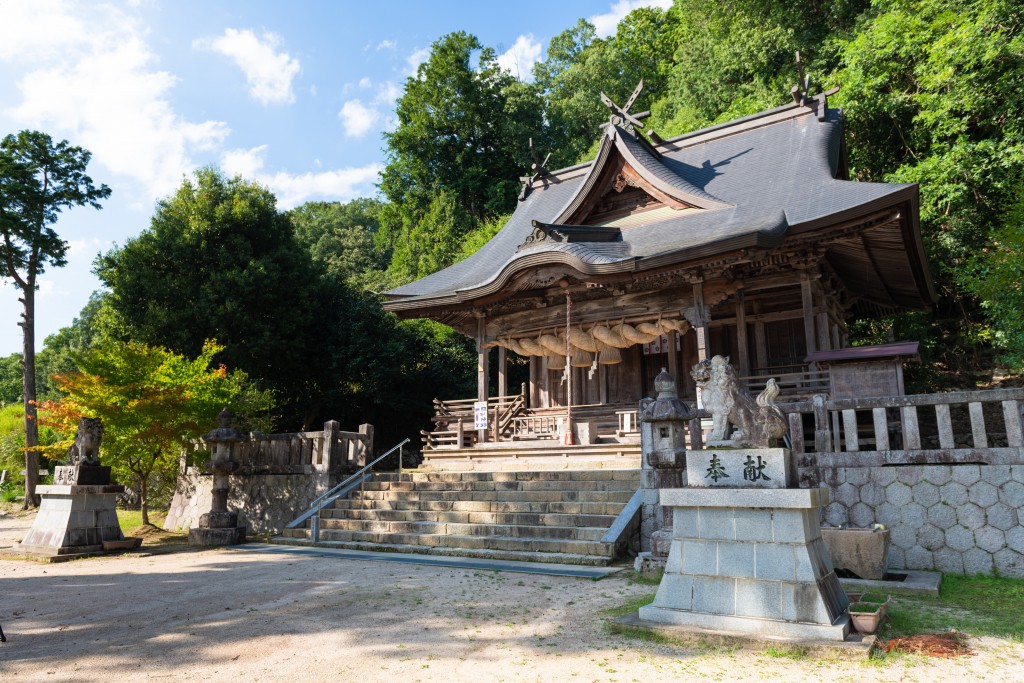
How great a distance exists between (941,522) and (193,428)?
40.6 ft

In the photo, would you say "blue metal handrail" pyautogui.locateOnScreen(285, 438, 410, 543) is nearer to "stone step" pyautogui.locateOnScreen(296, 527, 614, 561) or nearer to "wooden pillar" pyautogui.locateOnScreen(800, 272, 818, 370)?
"stone step" pyautogui.locateOnScreen(296, 527, 614, 561)

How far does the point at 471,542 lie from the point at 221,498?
5.55 metres

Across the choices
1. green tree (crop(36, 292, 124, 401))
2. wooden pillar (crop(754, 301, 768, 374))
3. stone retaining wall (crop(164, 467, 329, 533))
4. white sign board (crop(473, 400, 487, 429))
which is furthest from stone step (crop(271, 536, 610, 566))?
green tree (crop(36, 292, 124, 401))

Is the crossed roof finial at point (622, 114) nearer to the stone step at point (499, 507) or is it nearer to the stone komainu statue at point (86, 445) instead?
the stone step at point (499, 507)

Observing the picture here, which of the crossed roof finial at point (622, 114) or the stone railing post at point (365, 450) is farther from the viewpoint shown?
the crossed roof finial at point (622, 114)

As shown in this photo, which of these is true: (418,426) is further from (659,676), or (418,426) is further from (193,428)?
(659,676)

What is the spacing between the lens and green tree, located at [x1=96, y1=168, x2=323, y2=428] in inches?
811

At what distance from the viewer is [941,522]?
695 centimetres

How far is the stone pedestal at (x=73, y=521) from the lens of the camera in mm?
10047

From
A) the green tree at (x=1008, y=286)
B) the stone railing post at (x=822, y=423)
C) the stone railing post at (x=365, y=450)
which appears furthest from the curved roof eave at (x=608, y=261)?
the green tree at (x=1008, y=286)

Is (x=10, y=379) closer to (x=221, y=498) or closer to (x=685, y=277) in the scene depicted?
(x=221, y=498)

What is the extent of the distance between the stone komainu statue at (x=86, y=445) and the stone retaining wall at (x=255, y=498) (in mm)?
2698

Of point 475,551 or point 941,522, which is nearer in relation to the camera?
point 941,522

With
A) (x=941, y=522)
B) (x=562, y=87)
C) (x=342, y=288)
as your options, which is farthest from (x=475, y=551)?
(x=562, y=87)
